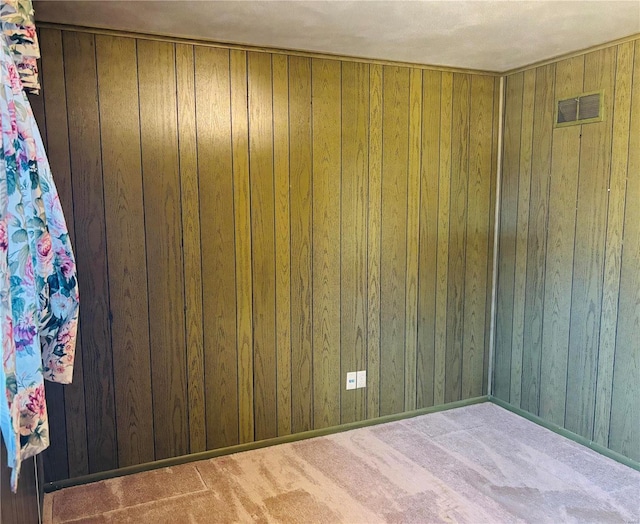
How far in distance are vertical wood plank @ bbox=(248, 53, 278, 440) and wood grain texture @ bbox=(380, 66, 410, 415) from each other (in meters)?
0.73

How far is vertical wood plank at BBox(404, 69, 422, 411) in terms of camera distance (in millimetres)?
3266

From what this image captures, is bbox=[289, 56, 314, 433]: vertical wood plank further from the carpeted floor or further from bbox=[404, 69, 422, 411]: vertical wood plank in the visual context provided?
bbox=[404, 69, 422, 411]: vertical wood plank

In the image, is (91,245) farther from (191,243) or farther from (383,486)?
(383,486)

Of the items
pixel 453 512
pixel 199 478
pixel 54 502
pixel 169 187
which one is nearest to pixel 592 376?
pixel 453 512

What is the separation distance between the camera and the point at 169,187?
8.89 ft

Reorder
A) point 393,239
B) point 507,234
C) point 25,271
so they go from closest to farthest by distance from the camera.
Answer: point 25,271 → point 393,239 → point 507,234

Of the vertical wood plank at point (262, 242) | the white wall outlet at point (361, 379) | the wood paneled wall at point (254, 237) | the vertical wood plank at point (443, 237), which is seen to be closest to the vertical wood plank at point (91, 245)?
the wood paneled wall at point (254, 237)

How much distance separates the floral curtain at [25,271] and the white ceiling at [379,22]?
85cm

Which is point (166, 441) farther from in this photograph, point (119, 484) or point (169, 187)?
point (169, 187)

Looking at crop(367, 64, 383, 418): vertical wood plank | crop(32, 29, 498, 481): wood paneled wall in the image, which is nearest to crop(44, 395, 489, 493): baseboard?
crop(32, 29, 498, 481): wood paneled wall

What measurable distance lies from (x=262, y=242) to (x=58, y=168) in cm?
108

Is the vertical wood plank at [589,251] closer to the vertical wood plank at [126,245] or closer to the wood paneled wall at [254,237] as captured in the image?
the wood paneled wall at [254,237]

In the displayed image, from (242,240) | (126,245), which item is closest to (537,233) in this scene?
(242,240)

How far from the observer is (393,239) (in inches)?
130
